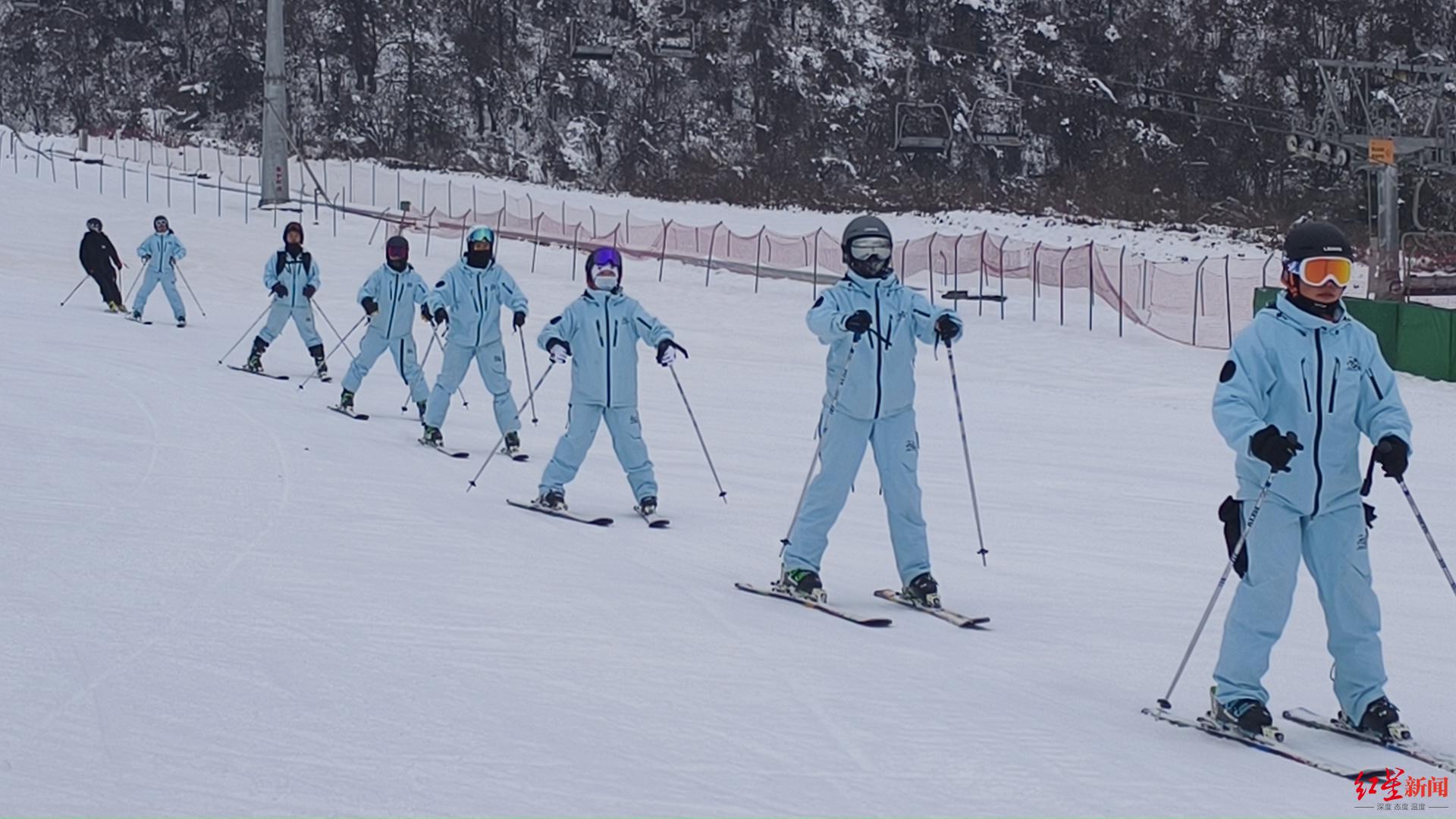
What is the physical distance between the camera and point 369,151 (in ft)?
194

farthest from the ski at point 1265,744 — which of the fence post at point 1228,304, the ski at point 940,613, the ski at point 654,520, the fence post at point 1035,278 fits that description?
the fence post at point 1035,278

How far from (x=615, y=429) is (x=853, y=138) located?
162ft

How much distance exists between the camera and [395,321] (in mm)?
14586

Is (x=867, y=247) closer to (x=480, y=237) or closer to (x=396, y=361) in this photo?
(x=480, y=237)

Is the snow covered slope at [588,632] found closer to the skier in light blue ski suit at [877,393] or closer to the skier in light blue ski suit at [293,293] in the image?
the skier in light blue ski suit at [877,393]

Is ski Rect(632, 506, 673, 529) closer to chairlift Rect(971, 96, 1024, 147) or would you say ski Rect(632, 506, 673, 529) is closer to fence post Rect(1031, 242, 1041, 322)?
fence post Rect(1031, 242, 1041, 322)

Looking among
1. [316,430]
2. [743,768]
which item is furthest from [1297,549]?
[316,430]

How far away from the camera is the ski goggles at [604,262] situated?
995 cm

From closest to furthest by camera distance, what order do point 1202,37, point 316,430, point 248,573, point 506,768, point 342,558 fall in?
point 506,768 < point 248,573 < point 342,558 < point 316,430 < point 1202,37

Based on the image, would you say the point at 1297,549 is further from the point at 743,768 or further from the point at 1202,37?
the point at 1202,37

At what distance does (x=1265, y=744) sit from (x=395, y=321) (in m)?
10.5

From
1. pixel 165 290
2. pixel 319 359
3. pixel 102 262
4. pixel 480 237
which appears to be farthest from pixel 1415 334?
pixel 102 262

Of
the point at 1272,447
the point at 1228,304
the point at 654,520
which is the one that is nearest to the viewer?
the point at 1272,447

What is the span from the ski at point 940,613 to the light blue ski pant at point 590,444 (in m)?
2.62
